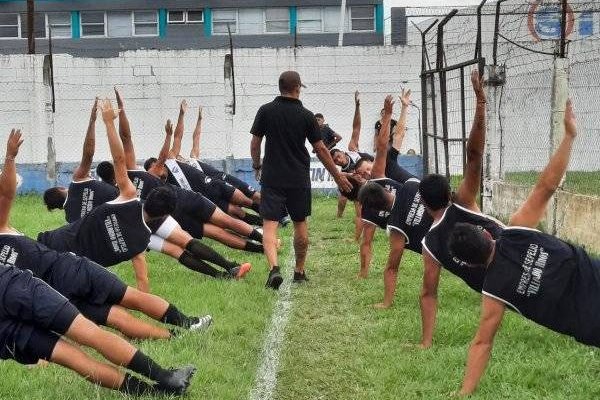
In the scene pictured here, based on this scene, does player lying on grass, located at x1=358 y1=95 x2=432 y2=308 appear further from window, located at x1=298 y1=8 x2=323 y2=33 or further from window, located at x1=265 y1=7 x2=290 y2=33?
window, located at x1=298 y1=8 x2=323 y2=33

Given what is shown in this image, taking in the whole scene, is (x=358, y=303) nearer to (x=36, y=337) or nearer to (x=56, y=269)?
(x=56, y=269)

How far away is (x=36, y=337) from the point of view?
477 centimetres

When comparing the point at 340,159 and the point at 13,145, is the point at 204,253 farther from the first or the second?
the point at 340,159

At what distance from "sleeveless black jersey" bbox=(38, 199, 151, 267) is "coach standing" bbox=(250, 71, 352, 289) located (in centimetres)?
166

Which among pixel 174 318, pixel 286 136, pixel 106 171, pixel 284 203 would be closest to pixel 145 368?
pixel 174 318

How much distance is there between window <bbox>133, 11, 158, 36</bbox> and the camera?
3831 cm

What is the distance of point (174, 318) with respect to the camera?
20.4 feet

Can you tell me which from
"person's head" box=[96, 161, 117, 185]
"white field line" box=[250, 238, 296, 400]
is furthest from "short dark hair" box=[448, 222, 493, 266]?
"person's head" box=[96, 161, 117, 185]

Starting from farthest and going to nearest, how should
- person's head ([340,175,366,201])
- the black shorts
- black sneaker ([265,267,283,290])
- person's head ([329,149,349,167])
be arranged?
person's head ([329,149,349,167]) < person's head ([340,175,366,201]) < the black shorts < black sneaker ([265,267,283,290])

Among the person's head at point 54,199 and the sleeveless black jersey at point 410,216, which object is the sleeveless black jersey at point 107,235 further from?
the sleeveless black jersey at point 410,216

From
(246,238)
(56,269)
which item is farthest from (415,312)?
(246,238)

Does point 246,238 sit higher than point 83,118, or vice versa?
point 83,118

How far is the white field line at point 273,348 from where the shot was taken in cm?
532

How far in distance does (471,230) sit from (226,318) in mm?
2733
